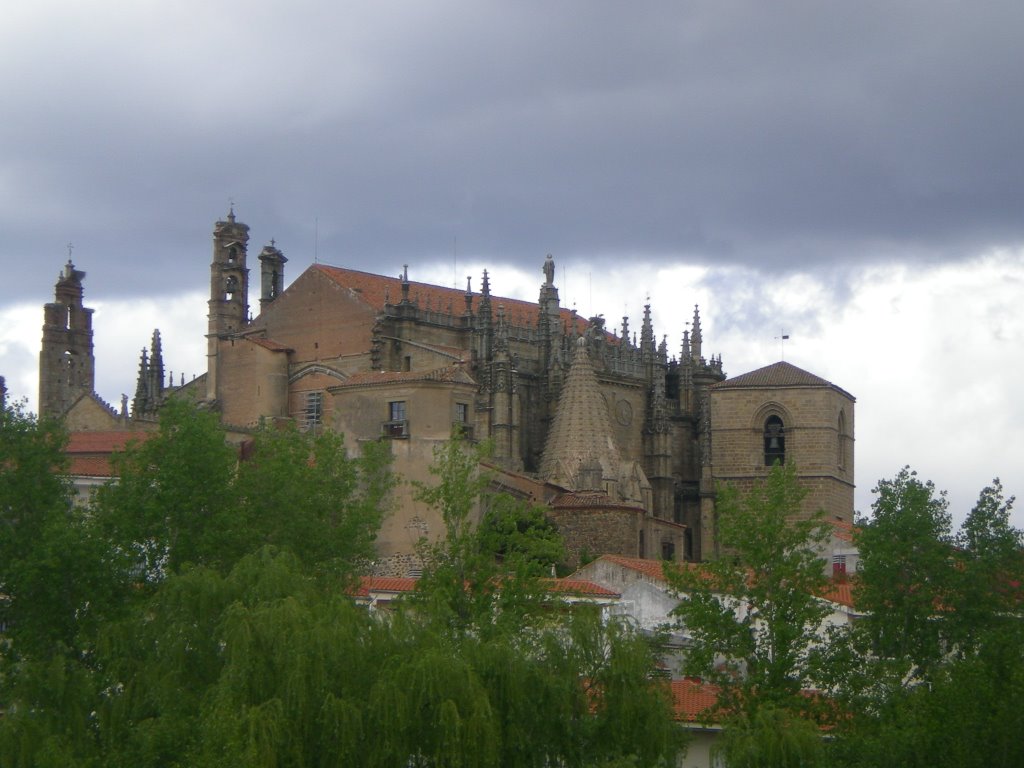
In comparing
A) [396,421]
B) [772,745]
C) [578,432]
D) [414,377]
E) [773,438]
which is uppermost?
[414,377]

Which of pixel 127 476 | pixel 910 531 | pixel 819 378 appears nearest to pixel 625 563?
pixel 910 531

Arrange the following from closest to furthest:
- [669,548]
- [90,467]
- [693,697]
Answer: [693,697]
[90,467]
[669,548]

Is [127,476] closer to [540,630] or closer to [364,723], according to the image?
[540,630]

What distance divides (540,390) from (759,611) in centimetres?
4147

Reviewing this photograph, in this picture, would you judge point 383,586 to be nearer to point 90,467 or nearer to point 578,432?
point 90,467

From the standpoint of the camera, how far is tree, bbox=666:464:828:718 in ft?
146

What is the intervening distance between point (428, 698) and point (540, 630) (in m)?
6.63

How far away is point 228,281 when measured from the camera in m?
93.9

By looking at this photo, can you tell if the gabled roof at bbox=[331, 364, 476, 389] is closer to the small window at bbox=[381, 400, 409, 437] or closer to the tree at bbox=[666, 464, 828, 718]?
the small window at bbox=[381, 400, 409, 437]

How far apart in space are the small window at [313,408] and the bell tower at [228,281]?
5392 mm

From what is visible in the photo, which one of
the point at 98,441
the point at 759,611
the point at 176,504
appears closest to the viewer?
the point at 759,611

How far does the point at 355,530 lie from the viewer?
54.5 metres

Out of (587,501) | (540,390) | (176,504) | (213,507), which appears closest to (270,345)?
(540,390)

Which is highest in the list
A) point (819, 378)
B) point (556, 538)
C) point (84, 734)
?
point (819, 378)
